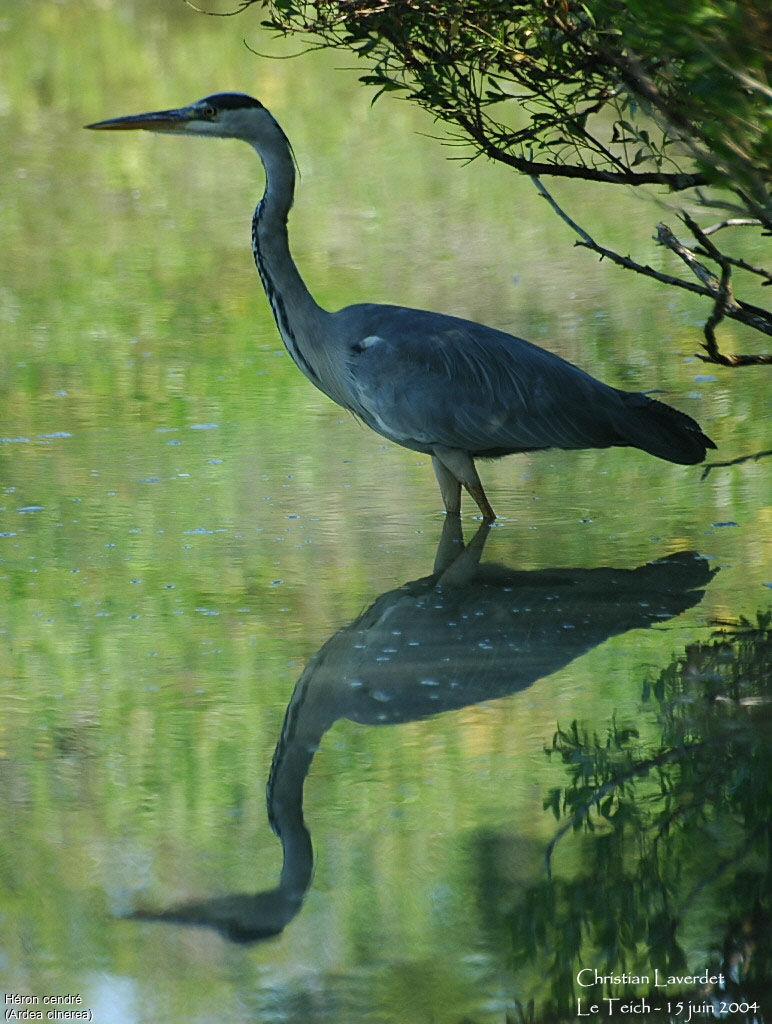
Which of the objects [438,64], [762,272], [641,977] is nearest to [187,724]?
[641,977]

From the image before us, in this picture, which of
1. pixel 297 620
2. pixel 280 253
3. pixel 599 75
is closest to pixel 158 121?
pixel 280 253

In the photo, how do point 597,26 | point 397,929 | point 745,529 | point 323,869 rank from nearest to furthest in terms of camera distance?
1. point 397,929
2. point 323,869
3. point 597,26
4. point 745,529

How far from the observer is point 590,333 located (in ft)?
27.6

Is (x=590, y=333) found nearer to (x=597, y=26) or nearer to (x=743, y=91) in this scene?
(x=597, y=26)

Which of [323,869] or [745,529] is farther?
[745,529]

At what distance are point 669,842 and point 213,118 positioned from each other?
354 cm

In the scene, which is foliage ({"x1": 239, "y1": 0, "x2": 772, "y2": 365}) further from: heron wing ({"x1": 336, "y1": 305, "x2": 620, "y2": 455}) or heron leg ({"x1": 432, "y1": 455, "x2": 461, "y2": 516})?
heron leg ({"x1": 432, "y1": 455, "x2": 461, "y2": 516})

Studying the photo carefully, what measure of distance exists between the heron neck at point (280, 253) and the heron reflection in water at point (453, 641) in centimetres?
100

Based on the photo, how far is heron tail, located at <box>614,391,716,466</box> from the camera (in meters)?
5.62

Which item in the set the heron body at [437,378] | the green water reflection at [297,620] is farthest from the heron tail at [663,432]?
the green water reflection at [297,620]

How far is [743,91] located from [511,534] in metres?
2.79

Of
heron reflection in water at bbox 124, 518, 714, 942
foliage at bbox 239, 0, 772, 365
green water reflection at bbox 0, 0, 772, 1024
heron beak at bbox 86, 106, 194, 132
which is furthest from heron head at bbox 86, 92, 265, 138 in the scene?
heron reflection in water at bbox 124, 518, 714, 942

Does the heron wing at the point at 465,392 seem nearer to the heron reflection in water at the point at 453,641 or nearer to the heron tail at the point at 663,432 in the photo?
the heron tail at the point at 663,432

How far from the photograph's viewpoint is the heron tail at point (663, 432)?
5.62 meters
